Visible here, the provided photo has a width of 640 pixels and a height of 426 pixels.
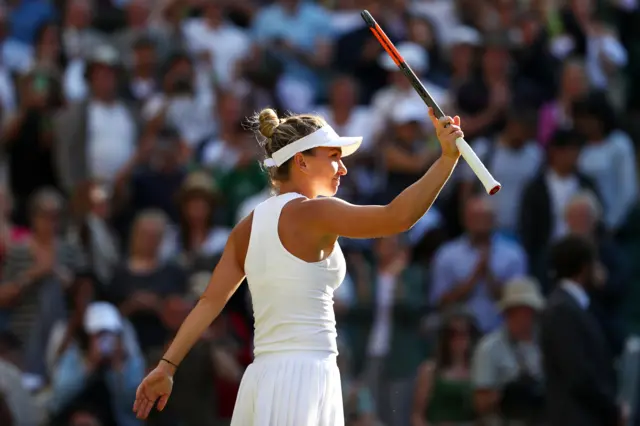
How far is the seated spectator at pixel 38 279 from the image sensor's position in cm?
1082

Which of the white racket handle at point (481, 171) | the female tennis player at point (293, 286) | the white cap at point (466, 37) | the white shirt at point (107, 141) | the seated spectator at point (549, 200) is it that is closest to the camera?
the white racket handle at point (481, 171)

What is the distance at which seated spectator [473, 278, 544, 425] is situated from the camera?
10.0 meters

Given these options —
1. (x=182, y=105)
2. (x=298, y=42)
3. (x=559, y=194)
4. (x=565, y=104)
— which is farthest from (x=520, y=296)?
(x=298, y=42)

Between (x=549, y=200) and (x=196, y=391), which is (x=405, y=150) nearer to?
(x=549, y=200)

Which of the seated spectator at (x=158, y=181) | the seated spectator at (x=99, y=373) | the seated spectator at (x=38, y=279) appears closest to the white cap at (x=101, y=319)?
the seated spectator at (x=99, y=373)

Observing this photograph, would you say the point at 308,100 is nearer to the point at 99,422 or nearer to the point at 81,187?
the point at 81,187

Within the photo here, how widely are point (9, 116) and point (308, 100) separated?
8.48 ft

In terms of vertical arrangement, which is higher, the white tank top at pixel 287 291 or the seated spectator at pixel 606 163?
the seated spectator at pixel 606 163

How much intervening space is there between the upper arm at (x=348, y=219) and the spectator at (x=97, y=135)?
6744 mm

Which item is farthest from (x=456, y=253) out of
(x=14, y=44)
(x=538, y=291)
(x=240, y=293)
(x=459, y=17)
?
(x=14, y=44)

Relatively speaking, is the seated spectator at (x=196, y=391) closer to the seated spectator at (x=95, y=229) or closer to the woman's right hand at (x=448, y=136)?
the seated spectator at (x=95, y=229)

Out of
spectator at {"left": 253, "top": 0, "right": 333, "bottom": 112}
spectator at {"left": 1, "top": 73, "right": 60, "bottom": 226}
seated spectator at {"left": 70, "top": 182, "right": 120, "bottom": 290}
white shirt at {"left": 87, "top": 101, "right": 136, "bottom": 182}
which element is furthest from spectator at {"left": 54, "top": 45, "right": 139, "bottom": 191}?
spectator at {"left": 253, "top": 0, "right": 333, "bottom": 112}

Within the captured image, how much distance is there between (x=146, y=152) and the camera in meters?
12.0

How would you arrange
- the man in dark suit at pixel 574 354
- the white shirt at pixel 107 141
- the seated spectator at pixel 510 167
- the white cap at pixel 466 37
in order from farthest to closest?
the white cap at pixel 466 37 → the white shirt at pixel 107 141 → the seated spectator at pixel 510 167 → the man in dark suit at pixel 574 354
